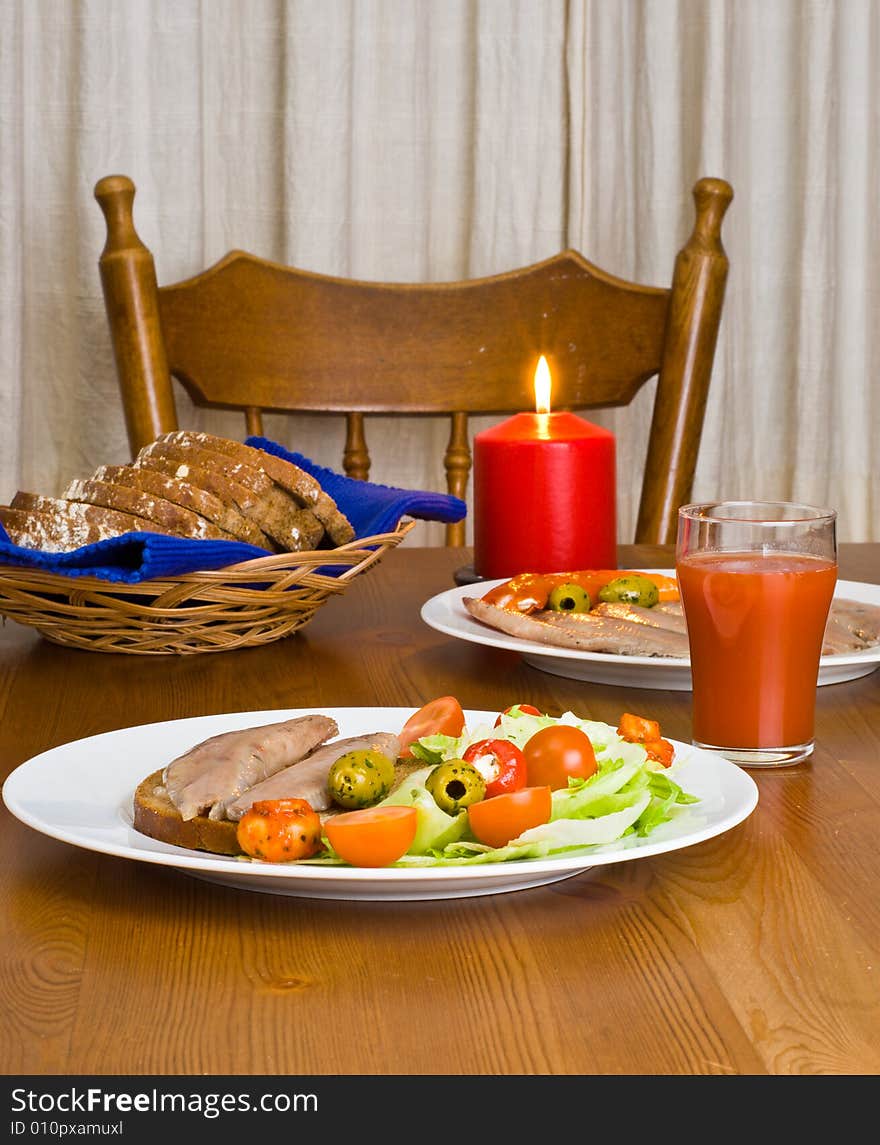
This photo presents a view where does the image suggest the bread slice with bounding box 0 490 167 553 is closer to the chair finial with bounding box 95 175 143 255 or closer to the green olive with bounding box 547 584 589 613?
the green olive with bounding box 547 584 589 613

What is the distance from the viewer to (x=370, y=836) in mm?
572

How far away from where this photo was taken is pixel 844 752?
→ 0.84 metres

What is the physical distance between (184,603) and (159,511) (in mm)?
90

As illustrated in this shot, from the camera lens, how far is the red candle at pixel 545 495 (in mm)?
1252

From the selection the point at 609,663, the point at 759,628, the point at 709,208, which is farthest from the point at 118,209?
the point at 759,628

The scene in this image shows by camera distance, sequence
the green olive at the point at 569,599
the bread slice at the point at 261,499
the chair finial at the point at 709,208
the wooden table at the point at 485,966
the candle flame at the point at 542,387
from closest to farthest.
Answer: the wooden table at the point at 485,966, the green olive at the point at 569,599, the bread slice at the point at 261,499, the candle flame at the point at 542,387, the chair finial at the point at 709,208

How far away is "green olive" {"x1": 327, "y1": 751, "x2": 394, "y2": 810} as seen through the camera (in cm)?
63

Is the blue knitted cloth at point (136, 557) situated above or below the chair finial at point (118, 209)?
below

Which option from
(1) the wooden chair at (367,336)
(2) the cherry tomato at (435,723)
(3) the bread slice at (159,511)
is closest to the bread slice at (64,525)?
(3) the bread slice at (159,511)

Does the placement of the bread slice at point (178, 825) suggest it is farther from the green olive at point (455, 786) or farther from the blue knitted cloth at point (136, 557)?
the blue knitted cloth at point (136, 557)

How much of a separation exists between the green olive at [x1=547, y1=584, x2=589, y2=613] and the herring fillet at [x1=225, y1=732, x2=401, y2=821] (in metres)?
0.40

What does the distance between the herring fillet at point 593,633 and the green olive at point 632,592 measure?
7cm

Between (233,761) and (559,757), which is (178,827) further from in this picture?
(559,757)

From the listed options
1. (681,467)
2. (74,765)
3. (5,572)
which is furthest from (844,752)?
(681,467)
